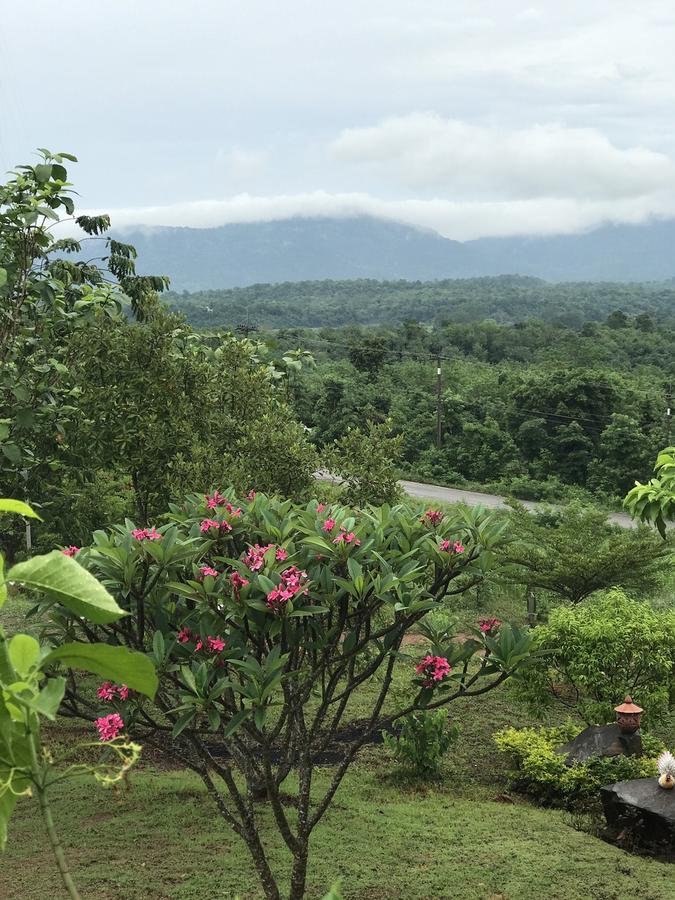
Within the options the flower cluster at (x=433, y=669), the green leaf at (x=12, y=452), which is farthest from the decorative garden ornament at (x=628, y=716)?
the green leaf at (x=12, y=452)

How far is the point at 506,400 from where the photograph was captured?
36375 millimetres

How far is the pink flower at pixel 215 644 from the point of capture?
4.47 m

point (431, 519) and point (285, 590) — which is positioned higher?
point (431, 519)

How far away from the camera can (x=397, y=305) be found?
11244 cm

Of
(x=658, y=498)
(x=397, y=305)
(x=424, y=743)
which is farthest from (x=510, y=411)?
(x=397, y=305)

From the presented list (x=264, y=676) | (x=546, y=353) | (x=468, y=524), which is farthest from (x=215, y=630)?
(x=546, y=353)

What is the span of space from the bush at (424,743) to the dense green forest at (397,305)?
6505 centimetres

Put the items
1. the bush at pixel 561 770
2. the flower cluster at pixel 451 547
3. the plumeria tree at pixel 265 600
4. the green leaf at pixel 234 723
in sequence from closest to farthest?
1. the green leaf at pixel 234 723
2. the plumeria tree at pixel 265 600
3. the flower cluster at pixel 451 547
4. the bush at pixel 561 770

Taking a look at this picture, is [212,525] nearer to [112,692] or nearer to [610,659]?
[112,692]

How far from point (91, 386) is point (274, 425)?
1.71 metres

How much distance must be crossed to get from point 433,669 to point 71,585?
4209 millimetres

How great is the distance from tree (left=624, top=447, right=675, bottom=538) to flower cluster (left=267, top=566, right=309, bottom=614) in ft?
7.43

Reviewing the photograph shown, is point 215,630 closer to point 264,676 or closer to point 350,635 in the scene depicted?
point 264,676

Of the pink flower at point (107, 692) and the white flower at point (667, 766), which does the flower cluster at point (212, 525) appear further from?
the white flower at point (667, 766)
